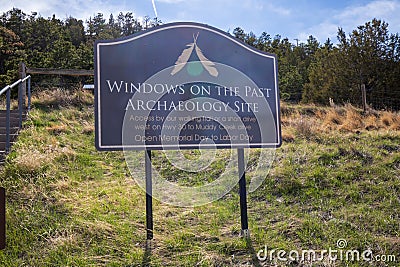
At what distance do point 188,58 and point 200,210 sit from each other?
1813 mm

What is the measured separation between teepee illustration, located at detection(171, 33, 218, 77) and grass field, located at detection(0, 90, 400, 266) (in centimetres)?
167

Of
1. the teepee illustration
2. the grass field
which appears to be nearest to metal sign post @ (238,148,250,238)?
the grass field

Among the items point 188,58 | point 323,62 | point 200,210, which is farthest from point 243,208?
point 323,62

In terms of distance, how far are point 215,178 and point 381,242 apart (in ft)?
8.79

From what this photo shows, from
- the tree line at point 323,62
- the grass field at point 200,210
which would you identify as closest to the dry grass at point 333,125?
the grass field at point 200,210

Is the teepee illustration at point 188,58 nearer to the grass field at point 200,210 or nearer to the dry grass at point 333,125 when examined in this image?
the grass field at point 200,210

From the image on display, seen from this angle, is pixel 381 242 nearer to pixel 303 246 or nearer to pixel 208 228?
pixel 303 246

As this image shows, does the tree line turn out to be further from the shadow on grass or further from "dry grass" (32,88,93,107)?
the shadow on grass

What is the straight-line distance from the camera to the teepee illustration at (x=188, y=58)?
439 centimetres

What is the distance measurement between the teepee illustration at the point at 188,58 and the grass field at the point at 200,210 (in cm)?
167

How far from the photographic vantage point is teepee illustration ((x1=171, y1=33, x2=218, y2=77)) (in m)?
4.39

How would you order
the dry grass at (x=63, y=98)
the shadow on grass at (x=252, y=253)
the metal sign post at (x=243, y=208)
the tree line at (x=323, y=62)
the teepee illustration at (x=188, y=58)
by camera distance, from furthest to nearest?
the tree line at (x=323, y=62) → the dry grass at (x=63, y=98) → the teepee illustration at (x=188, y=58) → the metal sign post at (x=243, y=208) → the shadow on grass at (x=252, y=253)

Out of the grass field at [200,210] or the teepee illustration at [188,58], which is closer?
the grass field at [200,210]

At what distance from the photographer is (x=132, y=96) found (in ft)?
13.6
